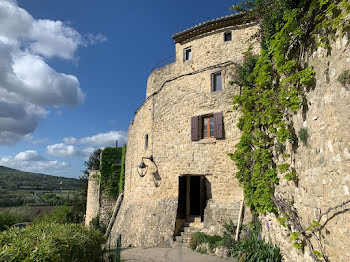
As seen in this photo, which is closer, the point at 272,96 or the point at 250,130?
the point at 272,96

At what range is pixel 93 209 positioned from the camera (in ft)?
64.0

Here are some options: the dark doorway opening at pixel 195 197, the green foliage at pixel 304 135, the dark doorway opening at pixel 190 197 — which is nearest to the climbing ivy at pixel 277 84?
the green foliage at pixel 304 135

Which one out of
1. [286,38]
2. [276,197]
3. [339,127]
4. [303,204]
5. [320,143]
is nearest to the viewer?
[339,127]

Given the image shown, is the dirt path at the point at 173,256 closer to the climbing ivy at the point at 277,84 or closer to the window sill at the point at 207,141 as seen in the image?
the climbing ivy at the point at 277,84

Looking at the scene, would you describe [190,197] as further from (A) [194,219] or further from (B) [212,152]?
(B) [212,152]

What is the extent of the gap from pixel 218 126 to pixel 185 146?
181 cm

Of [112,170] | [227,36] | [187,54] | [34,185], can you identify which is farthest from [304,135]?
[34,185]

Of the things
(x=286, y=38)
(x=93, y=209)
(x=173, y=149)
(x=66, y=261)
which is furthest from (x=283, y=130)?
(x=93, y=209)

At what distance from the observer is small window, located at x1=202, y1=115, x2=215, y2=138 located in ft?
33.9

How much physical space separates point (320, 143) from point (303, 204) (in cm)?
134

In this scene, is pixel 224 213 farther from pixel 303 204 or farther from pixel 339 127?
pixel 339 127

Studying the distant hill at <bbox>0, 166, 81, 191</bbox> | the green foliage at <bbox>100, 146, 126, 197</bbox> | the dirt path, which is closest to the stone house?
the dirt path

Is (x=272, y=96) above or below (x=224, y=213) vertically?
above

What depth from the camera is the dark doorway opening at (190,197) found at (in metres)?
9.72
